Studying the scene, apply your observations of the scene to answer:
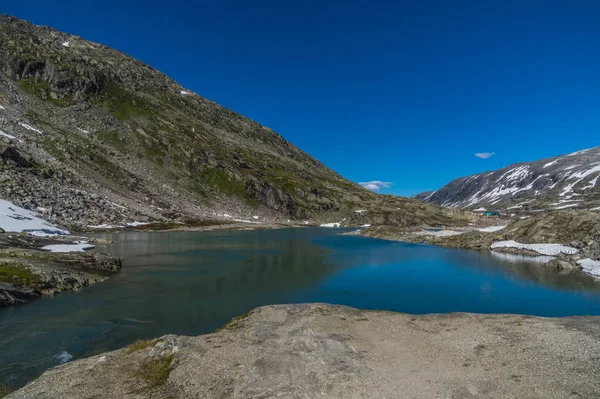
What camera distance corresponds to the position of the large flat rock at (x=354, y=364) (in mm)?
14727

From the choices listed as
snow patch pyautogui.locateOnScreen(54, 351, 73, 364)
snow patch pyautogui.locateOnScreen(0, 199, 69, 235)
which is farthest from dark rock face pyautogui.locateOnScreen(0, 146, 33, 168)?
snow patch pyautogui.locateOnScreen(54, 351, 73, 364)

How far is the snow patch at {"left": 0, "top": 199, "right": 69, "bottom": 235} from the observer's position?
63.2 meters

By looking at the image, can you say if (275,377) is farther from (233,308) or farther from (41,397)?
(233,308)

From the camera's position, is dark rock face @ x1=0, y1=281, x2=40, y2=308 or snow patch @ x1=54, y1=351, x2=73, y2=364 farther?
dark rock face @ x1=0, y1=281, x2=40, y2=308

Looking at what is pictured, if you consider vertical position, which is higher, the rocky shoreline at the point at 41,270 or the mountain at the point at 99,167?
the mountain at the point at 99,167

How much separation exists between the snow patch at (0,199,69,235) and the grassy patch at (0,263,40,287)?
29.9 meters

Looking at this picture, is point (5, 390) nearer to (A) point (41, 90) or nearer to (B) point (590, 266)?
(B) point (590, 266)

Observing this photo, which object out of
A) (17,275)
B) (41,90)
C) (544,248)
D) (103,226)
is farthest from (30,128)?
(544,248)

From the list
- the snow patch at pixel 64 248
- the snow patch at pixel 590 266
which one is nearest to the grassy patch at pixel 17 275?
the snow patch at pixel 64 248

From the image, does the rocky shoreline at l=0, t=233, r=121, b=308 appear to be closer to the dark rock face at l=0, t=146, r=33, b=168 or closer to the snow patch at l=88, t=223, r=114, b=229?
the snow patch at l=88, t=223, r=114, b=229

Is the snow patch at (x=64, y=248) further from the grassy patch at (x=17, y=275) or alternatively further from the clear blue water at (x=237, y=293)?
the grassy patch at (x=17, y=275)

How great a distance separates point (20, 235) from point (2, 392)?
163 feet

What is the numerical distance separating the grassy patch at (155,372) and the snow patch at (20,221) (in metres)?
59.2

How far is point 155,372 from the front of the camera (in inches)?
656
